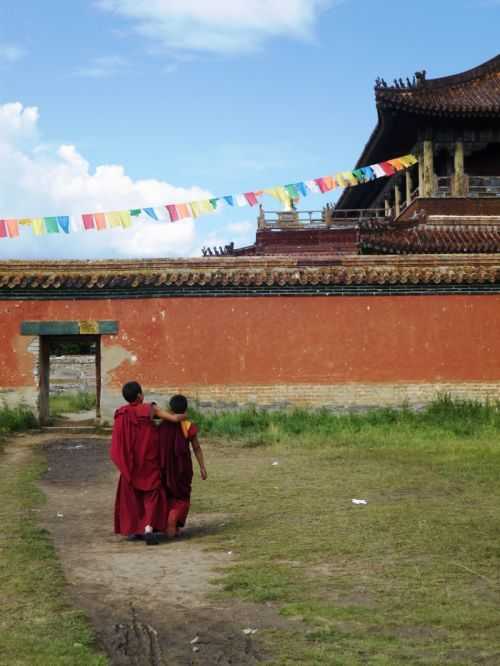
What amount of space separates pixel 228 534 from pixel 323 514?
1104 millimetres

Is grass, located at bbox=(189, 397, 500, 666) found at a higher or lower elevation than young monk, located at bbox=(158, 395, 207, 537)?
lower

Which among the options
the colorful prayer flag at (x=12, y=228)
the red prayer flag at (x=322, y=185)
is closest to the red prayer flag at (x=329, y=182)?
the red prayer flag at (x=322, y=185)

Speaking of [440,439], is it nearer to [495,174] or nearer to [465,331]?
[465,331]

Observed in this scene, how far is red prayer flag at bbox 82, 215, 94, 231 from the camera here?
2051 cm

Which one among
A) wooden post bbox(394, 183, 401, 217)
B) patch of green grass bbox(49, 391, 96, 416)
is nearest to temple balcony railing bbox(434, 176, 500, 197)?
wooden post bbox(394, 183, 401, 217)

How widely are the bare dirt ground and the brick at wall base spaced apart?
7.66m

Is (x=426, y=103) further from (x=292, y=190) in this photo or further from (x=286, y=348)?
(x=286, y=348)

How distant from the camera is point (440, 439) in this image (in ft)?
47.0

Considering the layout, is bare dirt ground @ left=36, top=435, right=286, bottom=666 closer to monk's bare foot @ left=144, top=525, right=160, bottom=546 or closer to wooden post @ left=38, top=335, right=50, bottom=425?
monk's bare foot @ left=144, top=525, right=160, bottom=546

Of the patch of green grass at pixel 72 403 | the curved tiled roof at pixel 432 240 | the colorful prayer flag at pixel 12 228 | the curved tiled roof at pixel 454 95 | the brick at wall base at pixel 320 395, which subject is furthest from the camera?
the patch of green grass at pixel 72 403

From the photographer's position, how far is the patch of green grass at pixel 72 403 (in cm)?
2486

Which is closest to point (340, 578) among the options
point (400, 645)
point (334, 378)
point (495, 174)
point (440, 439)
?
point (400, 645)

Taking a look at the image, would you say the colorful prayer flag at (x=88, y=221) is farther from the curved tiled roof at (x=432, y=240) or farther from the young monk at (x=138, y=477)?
the young monk at (x=138, y=477)

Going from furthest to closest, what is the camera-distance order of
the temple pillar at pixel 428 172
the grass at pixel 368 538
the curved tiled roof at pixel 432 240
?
the temple pillar at pixel 428 172
the curved tiled roof at pixel 432 240
the grass at pixel 368 538
